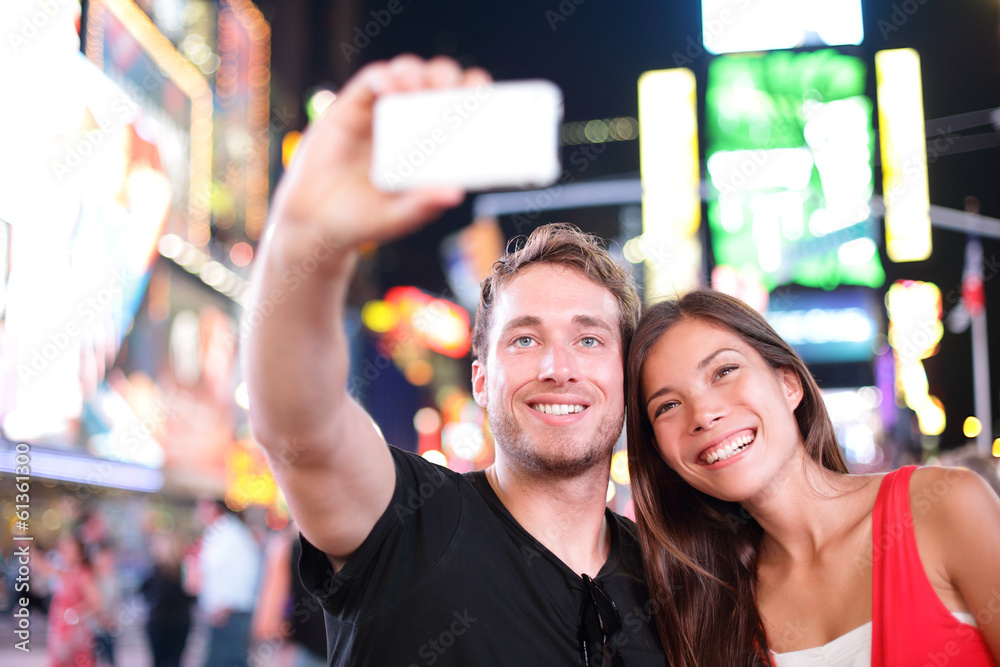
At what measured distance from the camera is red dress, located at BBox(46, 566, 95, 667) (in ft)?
26.2

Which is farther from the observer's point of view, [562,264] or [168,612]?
[168,612]

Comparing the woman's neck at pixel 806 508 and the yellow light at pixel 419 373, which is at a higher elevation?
the yellow light at pixel 419 373

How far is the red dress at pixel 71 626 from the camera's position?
314 inches

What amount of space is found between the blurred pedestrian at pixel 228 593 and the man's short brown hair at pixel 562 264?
6.02m

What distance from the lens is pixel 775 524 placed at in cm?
325

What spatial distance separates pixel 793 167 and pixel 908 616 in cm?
1105

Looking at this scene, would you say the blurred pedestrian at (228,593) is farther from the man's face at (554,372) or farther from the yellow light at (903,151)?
the yellow light at (903,151)

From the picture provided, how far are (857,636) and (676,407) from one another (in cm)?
105

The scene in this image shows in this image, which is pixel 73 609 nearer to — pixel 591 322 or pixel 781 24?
pixel 591 322

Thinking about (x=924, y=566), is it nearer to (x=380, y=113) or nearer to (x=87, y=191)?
(x=380, y=113)


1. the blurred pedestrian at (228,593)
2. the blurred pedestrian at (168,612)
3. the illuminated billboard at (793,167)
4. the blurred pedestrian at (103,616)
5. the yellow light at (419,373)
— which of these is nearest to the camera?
the blurred pedestrian at (228,593)

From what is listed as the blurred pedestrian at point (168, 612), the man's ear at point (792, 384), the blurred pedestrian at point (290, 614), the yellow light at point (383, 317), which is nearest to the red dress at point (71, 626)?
the blurred pedestrian at point (168, 612)

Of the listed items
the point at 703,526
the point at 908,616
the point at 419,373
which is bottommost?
the point at 908,616

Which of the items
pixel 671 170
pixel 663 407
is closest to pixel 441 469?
pixel 663 407
